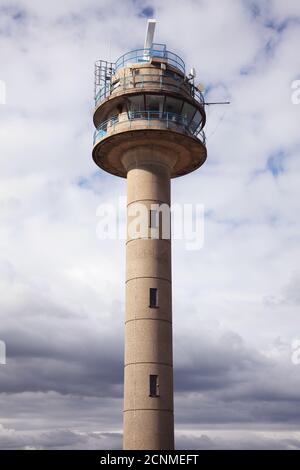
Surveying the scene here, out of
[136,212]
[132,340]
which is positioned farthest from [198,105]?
[132,340]

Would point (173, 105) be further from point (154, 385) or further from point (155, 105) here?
point (154, 385)

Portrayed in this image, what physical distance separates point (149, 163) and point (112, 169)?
15.0 ft

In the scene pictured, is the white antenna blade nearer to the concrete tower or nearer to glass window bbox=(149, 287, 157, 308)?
the concrete tower

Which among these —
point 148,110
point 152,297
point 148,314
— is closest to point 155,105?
point 148,110

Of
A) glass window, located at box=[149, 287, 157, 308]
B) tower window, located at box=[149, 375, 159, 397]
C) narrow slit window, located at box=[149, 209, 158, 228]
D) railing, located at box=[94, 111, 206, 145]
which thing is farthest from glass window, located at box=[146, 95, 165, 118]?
tower window, located at box=[149, 375, 159, 397]

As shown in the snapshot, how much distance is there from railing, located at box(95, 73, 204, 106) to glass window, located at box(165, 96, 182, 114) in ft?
2.35

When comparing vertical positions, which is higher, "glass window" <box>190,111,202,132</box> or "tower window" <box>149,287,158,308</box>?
"glass window" <box>190,111,202,132</box>

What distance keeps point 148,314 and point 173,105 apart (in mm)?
13750

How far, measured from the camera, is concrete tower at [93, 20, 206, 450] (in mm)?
34906

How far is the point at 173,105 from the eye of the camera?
39688 mm

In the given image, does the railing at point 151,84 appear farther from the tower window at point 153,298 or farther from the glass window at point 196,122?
the tower window at point 153,298

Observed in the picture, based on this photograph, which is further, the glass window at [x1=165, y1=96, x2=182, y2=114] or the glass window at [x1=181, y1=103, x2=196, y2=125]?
the glass window at [x1=181, y1=103, x2=196, y2=125]

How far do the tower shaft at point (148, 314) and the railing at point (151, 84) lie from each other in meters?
3.94
